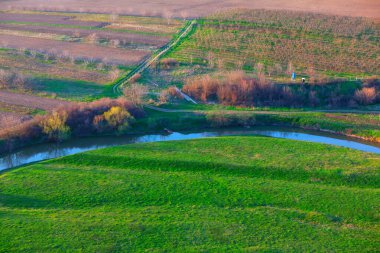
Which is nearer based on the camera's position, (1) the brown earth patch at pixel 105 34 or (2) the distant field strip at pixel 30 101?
(2) the distant field strip at pixel 30 101

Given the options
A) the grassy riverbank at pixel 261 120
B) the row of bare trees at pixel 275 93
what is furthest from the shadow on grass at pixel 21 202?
the row of bare trees at pixel 275 93

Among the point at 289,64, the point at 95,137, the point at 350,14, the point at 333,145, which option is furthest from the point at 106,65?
the point at 350,14

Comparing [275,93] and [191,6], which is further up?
[191,6]

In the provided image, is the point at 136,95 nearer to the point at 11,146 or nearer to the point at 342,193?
the point at 11,146

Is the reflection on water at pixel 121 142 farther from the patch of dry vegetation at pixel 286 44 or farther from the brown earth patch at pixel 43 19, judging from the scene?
the brown earth patch at pixel 43 19

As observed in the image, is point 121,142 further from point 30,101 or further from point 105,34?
point 105,34

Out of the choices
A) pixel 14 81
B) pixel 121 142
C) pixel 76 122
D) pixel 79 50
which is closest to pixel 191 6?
pixel 79 50
